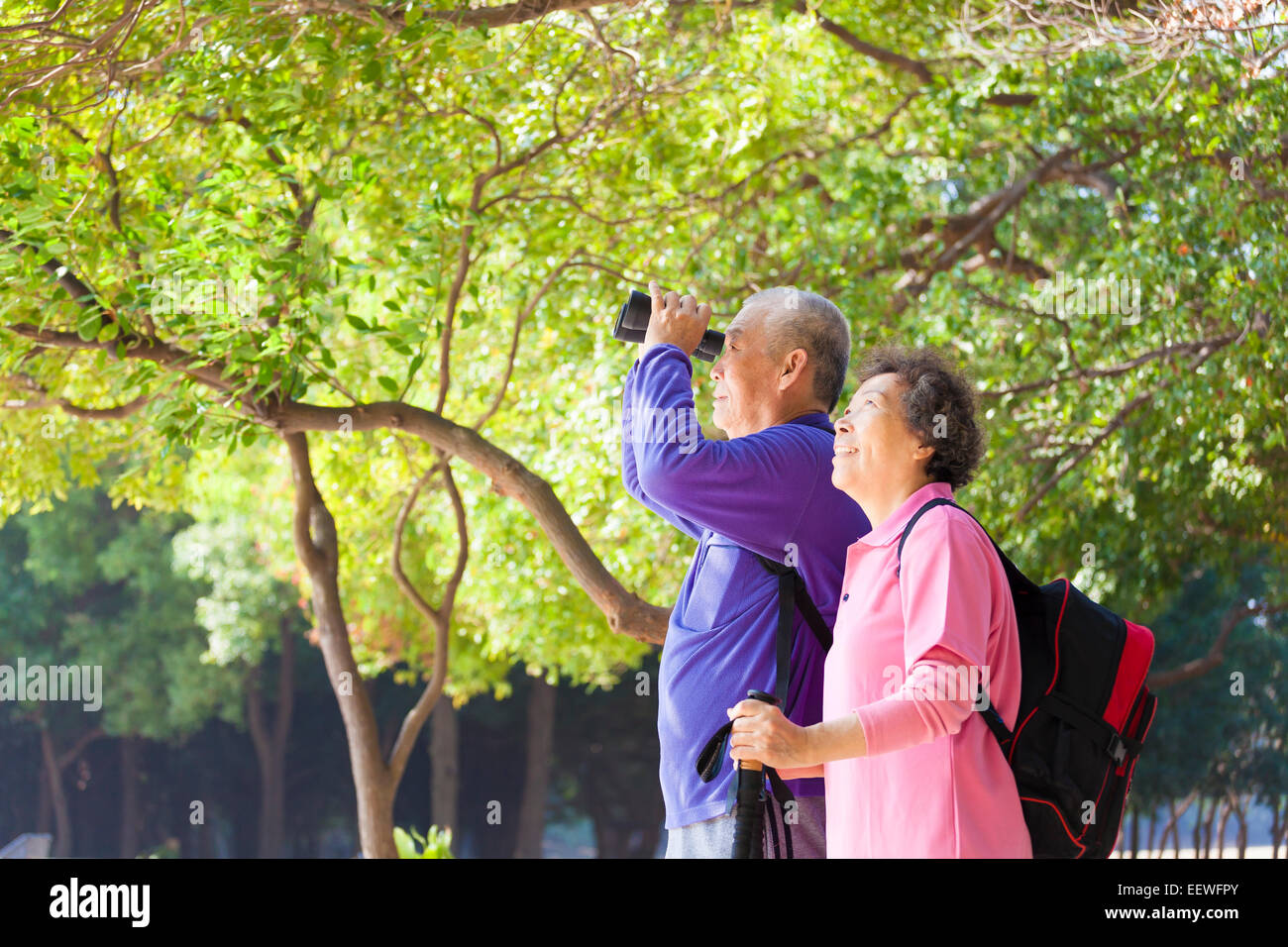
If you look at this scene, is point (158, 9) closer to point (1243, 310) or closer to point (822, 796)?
point (822, 796)

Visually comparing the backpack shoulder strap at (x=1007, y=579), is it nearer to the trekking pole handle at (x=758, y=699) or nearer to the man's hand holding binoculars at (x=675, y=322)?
the trekking pole handle at (x=758, y=699)

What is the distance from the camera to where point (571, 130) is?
657cm

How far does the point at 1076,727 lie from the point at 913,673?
11.9 inches

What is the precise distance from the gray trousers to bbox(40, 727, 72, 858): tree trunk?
808 inches

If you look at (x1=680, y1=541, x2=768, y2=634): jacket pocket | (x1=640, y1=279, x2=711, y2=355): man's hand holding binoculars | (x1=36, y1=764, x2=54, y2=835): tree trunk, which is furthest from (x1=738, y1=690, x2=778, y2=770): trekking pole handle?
(x1=36, y1=764, x2=54, y2=835): tree trunk

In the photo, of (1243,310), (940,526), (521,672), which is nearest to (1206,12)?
(1243,310)

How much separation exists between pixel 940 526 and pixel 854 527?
19.1 inches

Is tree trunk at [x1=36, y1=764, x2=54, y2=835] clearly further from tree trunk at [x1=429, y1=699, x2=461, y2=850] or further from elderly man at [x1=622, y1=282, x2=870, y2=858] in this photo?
elderly man at [x1=622, y1=282, x2=870, y2=858]

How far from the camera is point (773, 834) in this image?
7.14 ft

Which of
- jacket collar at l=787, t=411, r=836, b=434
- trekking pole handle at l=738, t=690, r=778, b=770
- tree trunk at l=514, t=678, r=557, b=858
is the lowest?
trekking pole handle at l=738, t=690, r=778, b=770

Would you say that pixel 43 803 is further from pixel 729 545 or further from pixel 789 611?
pixel 789 611

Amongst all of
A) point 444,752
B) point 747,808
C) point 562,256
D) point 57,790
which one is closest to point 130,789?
point 57,790

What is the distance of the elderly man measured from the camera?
220 cm

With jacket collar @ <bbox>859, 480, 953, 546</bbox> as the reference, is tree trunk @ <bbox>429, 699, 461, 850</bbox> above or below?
above
